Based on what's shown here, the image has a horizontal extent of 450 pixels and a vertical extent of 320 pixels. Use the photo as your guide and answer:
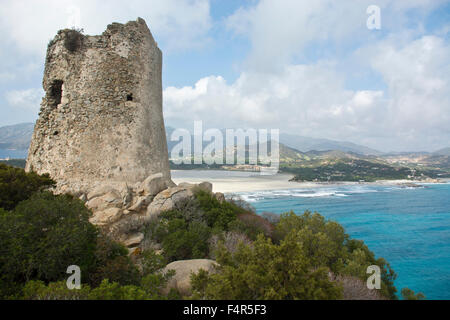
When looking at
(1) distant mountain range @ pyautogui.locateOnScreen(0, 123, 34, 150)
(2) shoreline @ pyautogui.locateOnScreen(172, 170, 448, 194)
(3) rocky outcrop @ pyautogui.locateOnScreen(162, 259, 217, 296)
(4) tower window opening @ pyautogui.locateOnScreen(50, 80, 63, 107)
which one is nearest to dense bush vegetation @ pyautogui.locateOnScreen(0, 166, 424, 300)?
(3) rocky outcrop @ pyautogui.locateOnScreen(162, 259, 217, 296)

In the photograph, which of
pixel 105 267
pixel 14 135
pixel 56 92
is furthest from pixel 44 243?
pixel 14 135

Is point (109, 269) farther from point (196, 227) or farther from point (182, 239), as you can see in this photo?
point (196, 227)

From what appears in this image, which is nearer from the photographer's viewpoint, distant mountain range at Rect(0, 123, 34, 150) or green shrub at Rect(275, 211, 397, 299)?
green shrub at Rect(275, 211, 397, 299)

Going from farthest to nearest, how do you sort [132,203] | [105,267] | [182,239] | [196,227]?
[132,203]
[196,227]
[182,239]
[105,267]

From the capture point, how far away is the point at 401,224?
109 ft

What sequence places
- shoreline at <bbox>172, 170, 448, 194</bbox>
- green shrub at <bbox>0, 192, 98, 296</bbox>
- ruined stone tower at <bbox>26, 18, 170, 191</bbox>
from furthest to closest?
shoreline at <bbox>172, 170, 448, 194</bbox> → ruined stone tower at <bbox>26, 18, 170, 191</bbox> → green shrub at <bbox>0, 192, 98, 296</bbox>

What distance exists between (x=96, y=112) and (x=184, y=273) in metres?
6.00

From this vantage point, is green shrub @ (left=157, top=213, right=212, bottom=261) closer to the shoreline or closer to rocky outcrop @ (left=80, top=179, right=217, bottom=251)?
rocky outcrop @ (left=80, top=179, right=217, bottom=251)

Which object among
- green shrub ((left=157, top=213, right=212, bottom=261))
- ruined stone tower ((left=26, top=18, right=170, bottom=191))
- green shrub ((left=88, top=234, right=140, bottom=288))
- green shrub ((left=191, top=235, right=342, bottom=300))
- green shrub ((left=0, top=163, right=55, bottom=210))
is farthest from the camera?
ruined stone tower ((left=26, top=18, right=170, bottom=191))

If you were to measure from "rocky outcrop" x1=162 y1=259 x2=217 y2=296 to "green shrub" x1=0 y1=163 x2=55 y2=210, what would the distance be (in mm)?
3967

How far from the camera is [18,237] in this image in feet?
11.2

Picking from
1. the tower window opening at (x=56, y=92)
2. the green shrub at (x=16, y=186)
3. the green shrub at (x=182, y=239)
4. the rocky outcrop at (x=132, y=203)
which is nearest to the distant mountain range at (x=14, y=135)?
the tower window opening at (x=56, y=92)

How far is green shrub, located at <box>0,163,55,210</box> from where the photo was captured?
223 inches
